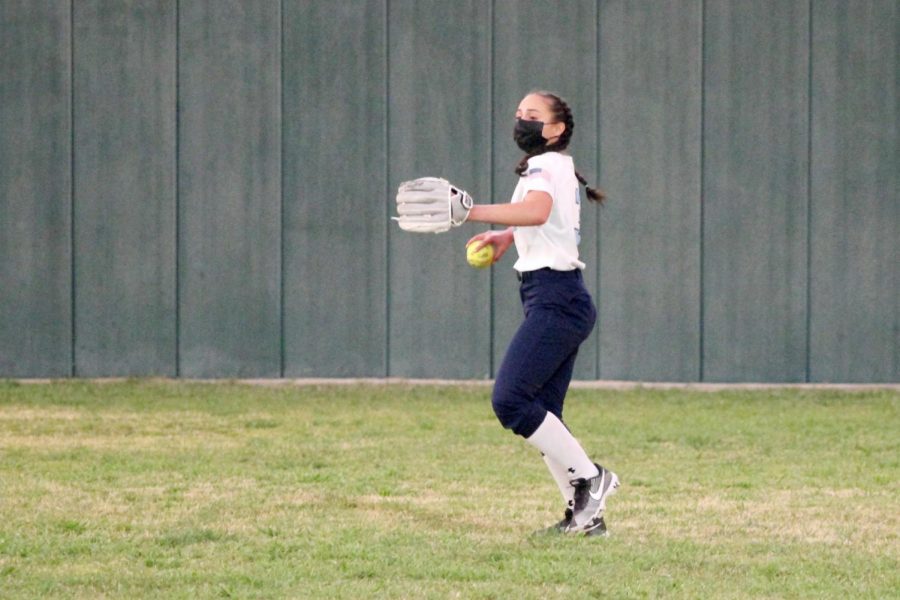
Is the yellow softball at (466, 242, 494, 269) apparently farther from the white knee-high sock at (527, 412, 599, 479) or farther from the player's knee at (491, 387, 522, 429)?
the white knee-high sock at (527, 412, 599, 479)

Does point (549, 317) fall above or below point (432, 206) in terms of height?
below

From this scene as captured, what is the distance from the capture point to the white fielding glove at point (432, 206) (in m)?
7.02

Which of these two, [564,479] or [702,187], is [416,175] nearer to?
[702,187]

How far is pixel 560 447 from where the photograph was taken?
7.38 meters

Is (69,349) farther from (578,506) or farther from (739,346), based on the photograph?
(578,506)

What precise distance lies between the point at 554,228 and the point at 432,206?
2.04ft

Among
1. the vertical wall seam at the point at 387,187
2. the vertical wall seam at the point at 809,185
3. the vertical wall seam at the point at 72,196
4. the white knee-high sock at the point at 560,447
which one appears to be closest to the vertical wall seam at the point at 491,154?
the vertical wall seam at the point at 387,187

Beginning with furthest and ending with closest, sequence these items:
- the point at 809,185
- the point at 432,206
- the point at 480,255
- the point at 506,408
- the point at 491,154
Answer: the point at 491,154 < the point at 809,185 < the point at 480,255 < the point at 506,408 < the point at 432,206

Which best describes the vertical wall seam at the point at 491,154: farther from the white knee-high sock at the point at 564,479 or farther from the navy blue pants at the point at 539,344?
the navy blue pants at the point at 539,344

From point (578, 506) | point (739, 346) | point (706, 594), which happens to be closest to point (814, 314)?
point (739, 346)

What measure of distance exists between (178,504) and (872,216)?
325 inches

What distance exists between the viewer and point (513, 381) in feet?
23.9

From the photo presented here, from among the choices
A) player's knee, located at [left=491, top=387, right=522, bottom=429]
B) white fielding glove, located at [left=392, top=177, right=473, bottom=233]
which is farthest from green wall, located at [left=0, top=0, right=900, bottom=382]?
white fielding glove, located at [left=392, top=177, right=473, bottom=233]

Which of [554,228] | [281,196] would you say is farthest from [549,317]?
[281,196]
